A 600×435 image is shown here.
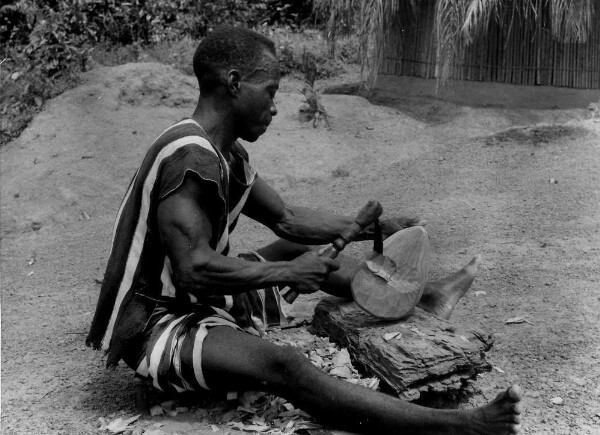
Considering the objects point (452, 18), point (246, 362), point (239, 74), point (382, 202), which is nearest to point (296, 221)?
point (239, 74)

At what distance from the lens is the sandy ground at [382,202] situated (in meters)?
3.17

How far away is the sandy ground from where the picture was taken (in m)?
3.17

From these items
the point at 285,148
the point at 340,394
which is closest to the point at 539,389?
the point at 340,394

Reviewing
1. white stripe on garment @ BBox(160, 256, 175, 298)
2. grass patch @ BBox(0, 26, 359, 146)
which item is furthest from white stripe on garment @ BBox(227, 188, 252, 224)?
grass patch @ BBox(0, 26, 359, 146)

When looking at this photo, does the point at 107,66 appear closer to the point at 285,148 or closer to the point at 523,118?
the point at 285,148

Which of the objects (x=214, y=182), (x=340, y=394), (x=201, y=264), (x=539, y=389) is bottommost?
(x=539, y=389)

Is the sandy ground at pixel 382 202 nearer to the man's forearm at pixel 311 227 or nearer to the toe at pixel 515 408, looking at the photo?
the toe at pixel 515 408

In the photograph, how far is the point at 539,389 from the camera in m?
3.04

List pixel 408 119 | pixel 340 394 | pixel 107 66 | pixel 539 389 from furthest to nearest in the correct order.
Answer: pixel 107 66
pixel 408 119
pixel 539 389
pixel 340 394

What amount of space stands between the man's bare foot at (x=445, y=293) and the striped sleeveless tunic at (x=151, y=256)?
3.16ft

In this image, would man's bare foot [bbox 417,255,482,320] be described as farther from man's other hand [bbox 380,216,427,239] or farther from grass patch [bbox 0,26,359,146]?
grass patch [bbox 0,26,359,146]

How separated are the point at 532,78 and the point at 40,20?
16.7 feet

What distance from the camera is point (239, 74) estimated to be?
9.44ft

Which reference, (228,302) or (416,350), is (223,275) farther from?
(416,350)
